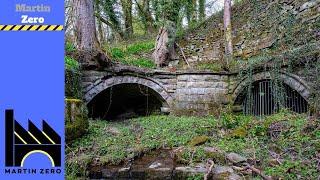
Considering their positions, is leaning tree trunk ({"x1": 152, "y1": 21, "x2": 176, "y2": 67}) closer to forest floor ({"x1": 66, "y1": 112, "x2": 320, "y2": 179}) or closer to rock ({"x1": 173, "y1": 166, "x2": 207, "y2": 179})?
forest floor ({"x1": 66, "y1": 112, "x2": 320, "y2": 179})

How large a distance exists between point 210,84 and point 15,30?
805 centimetres

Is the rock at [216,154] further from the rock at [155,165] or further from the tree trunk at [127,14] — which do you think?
the tree trunk at [127,14]

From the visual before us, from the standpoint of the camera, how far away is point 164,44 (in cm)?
1246

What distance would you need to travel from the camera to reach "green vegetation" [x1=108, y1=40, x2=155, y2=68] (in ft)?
41.0

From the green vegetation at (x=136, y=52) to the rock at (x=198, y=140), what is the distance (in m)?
6.42

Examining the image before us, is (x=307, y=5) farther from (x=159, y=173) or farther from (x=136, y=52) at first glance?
(x=159, y=173)

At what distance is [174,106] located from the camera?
1005 centimetres

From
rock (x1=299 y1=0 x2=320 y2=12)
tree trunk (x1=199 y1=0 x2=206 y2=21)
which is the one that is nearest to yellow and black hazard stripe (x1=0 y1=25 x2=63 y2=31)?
rock (x1=299 y1=0 x2=320 y2=12)

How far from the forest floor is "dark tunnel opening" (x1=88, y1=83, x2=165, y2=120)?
9.67ft

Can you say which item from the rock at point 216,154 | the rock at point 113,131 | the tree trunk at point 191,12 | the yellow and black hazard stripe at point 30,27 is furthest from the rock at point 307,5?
the yellow and black hazard stripe at point 30,27

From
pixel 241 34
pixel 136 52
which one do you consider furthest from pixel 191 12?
pixel 136 52

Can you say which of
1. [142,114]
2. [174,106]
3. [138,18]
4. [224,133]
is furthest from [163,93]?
[138,18]

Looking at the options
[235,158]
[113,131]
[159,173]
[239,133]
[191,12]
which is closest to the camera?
[159,173]

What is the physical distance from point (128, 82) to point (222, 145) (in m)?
4.78
